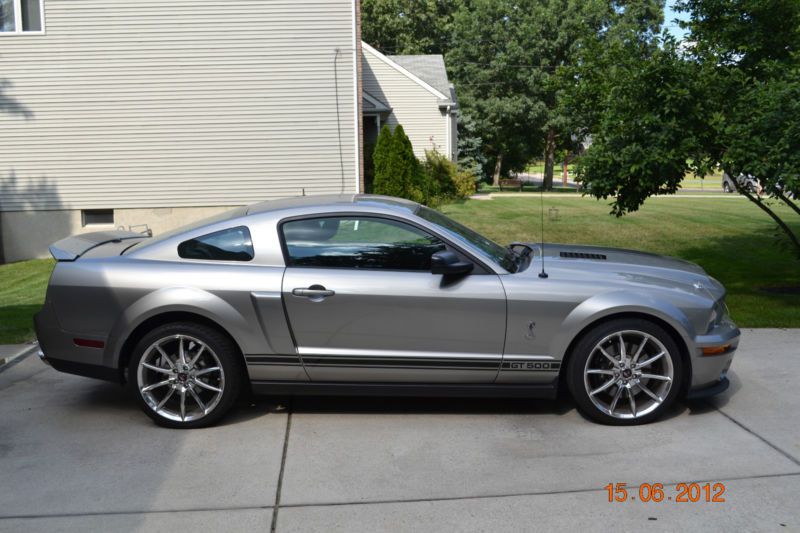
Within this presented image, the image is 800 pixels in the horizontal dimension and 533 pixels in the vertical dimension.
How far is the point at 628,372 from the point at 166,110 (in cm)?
1427

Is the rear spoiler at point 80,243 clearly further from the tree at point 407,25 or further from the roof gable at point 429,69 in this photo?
the tree at point 407,25

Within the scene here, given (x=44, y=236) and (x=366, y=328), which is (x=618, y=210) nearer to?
(x=366, y=328)

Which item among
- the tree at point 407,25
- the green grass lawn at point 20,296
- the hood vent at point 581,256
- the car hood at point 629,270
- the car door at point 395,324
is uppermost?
the tree at point 407,25

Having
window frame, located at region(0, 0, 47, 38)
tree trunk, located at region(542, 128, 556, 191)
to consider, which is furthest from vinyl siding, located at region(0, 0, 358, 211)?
tree trunk, located at region(542, 128, 556, 191)

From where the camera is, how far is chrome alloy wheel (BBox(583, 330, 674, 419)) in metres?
5.27

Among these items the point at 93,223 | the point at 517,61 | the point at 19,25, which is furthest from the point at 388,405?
the point at 517,61

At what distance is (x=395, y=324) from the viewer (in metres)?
5.30

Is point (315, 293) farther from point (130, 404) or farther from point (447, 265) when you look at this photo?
point (130, 404)

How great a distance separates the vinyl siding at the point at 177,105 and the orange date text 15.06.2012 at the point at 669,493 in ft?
44.8

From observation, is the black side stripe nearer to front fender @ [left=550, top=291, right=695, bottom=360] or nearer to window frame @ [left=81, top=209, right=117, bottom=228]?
front fender @ [left=550, top=291, right=695, bottom=360]

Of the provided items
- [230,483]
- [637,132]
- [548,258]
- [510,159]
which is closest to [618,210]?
[637,132]

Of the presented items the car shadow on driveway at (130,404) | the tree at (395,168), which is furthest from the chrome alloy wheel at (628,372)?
the tree at (395,168)

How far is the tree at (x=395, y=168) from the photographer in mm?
20031

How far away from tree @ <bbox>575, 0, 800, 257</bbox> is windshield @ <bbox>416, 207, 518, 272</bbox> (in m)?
3.11
